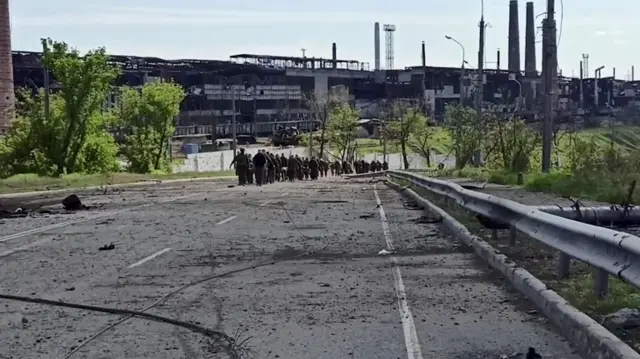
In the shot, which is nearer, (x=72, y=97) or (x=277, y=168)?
(x=277, y=168)

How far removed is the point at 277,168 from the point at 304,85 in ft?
311

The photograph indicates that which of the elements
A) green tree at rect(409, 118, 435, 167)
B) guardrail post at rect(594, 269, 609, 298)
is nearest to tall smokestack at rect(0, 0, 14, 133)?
green tree at rect(409, 118, 435, 167)

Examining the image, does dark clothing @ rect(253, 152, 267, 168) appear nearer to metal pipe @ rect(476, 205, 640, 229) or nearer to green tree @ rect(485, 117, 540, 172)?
green tree @ rect(485, 117, 540, 172)

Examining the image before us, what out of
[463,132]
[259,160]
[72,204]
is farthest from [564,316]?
[463,132]

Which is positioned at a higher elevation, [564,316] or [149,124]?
[149,124]

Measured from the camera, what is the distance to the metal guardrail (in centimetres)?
707

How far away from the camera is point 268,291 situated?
391 inches

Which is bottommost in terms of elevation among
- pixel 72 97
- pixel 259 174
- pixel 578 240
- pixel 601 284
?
pixel 259 174

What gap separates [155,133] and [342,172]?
15.4m

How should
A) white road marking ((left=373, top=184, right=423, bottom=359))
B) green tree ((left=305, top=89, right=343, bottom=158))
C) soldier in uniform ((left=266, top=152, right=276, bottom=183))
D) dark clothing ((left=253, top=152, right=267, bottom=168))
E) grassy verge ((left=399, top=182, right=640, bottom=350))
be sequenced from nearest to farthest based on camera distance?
white road marking ((left=373, top=184, right=423, bottom=359))
grassy verge ((left=399, top=182, right=640, bottom=350))
dark clothing ((left=253, top=152, right=267, bottom=168))
soldier in uniform ((left=266, top=152, right=276, bottom=183))
green tree ((left=305, top=89, right=343, bottom=158))

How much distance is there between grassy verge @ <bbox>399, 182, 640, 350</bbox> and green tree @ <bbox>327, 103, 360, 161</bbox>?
80209mm

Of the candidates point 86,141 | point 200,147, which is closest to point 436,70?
point 200,147

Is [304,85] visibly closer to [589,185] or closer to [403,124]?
[403,124]

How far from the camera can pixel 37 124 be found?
51344mm
